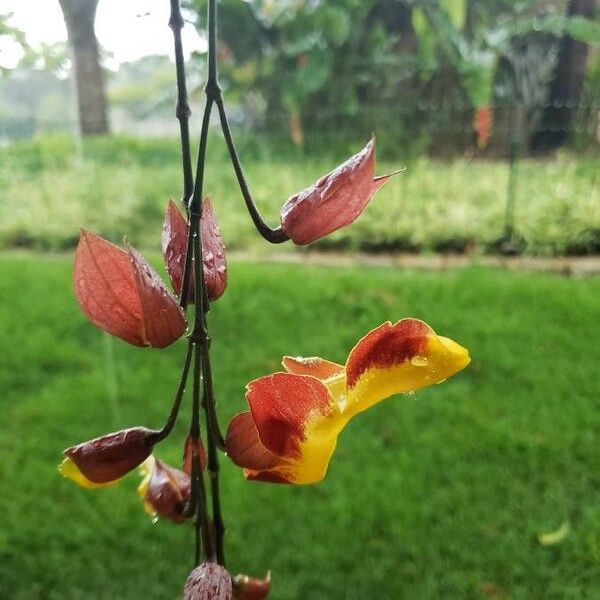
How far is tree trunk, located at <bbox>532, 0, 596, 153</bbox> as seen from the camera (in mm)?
3123

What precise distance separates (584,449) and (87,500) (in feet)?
2.99

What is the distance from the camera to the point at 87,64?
1194mm

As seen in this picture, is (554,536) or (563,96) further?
(563,96)

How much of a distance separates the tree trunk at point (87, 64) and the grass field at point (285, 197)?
26 centimetres

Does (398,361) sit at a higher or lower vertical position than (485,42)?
lower

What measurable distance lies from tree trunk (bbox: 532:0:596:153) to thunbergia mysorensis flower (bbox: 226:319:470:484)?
3018 mm

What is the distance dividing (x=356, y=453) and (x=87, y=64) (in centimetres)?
84

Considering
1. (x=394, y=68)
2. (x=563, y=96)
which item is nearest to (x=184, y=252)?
(x=394, y=68)

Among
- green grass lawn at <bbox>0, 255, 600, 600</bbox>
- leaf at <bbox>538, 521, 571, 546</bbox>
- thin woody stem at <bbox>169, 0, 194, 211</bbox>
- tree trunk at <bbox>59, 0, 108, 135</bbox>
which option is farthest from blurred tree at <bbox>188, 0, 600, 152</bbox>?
thin woody stem at <bbox>169, 0, 194, 211</bbox>

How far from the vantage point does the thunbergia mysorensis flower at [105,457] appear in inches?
7.8

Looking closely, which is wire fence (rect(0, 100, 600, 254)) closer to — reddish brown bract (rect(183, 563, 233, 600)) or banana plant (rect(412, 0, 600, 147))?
banana plant (rect(412, 0, 600, 147))

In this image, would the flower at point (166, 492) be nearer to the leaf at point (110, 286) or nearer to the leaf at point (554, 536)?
the leaf at point (110, 286)

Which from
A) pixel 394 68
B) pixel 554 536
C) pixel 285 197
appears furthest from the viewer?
pixel 394 68

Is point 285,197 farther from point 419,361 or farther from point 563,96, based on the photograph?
point 419,361
